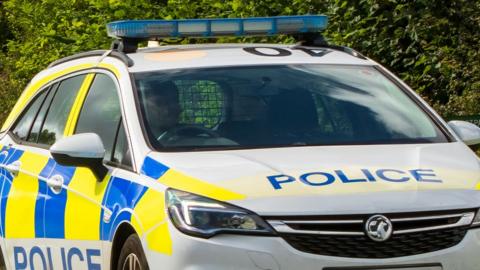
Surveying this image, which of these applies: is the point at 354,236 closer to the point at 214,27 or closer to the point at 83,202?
the point at 83,202

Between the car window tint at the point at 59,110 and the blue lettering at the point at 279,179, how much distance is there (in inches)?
76.6

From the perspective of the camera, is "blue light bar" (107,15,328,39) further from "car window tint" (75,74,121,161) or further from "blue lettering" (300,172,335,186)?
"blue lettering" (300,172,335,186)

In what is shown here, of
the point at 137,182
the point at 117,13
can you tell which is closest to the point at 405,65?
the point at 117,13

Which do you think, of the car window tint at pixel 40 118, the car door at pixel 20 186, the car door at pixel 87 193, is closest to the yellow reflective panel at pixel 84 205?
the car door at pixel 87 193

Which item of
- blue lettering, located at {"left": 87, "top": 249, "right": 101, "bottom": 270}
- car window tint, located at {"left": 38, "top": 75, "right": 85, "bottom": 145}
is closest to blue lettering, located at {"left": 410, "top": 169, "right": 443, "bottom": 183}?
blue lettering, located at {"left": 87, "top": 249, "right": 101, "bottom": 270}

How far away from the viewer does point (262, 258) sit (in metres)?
4.95

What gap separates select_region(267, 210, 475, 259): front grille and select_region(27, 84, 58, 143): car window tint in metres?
2.69

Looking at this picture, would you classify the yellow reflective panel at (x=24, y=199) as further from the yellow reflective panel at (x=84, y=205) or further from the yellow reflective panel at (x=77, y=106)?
the yellow reflective panel at (x=84, y=205)

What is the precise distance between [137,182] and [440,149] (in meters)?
1.34

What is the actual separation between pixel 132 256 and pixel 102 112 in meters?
1.24

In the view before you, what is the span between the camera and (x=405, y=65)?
13.4m

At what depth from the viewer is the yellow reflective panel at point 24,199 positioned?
682 cm

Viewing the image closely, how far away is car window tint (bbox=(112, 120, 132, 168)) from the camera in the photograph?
5.86m

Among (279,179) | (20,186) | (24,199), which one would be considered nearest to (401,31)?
(20,186)
